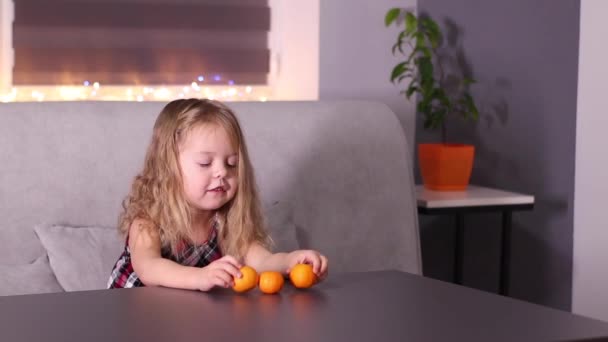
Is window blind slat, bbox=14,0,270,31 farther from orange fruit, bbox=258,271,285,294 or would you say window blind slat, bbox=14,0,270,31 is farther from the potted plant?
orange fruit, bbox=258,271,285,294

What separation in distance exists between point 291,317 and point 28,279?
1.19 metres

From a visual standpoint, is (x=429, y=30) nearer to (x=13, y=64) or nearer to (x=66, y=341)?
(x=13, y=64)

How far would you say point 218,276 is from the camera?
5.30 ft

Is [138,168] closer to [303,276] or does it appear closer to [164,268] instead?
[164,268]

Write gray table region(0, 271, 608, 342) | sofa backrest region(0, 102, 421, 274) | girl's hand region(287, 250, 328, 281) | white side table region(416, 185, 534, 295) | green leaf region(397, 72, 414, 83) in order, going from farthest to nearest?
green leaf region(397, 72, 414, 83)
white side table region(416, 185, 534, 295)
sofa backrest region(0, 102, 421, 274)
girl's hand region(287, 250, 328, 281)
gray table region(0, 271, 608, 342)

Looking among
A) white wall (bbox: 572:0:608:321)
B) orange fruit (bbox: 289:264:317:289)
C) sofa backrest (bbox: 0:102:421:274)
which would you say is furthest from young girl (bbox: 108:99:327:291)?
white wall (bbox: 572:0:608:321)

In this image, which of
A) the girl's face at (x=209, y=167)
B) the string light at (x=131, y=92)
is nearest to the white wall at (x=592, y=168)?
the string light at (x=131, y=92)

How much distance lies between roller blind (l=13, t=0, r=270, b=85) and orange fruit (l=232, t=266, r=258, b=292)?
1.87 meters

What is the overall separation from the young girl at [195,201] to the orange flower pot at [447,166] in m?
1.42

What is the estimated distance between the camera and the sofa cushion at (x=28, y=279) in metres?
2.39

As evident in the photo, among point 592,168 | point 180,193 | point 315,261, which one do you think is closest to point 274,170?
point 180,193

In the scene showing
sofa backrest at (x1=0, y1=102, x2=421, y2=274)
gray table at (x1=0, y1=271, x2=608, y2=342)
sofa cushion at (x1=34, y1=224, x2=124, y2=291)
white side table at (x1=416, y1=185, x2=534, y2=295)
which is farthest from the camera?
white side table at (x1=416, y1=185, x2=534, y2=295)

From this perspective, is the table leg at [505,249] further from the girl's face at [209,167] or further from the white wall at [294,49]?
the girl's face at [209,167]

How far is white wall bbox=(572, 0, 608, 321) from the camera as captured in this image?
149 inches
